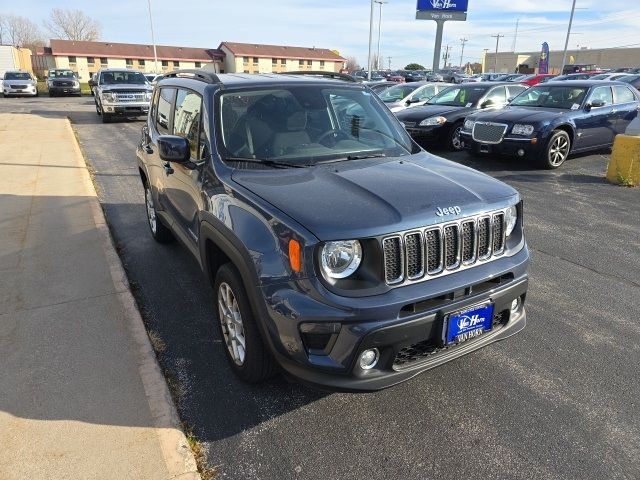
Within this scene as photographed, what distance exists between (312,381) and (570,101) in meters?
9.60

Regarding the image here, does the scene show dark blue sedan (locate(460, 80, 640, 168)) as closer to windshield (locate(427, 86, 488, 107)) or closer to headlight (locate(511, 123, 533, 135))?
headlight (locate(511, 123, 533, 135))

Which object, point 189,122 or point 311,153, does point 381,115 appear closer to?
point 311,153

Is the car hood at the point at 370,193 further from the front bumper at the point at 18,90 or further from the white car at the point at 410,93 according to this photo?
the front bumper at the point at 18,90

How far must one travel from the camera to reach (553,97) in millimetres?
9938

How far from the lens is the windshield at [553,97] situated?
9.63m

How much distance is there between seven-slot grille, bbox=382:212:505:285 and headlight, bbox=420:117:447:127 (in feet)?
28.2

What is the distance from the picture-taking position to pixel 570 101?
9656 mm

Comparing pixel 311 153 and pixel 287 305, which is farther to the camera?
pixel 311 153

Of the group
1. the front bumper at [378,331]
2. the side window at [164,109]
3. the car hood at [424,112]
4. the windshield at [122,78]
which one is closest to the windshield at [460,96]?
the car hood at [424,112]

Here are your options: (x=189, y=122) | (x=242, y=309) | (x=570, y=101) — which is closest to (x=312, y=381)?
(x=242, y=309)

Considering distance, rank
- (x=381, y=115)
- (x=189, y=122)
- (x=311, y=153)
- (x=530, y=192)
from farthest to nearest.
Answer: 1. (x=530, y=192)
2. (x=381, y=115)
3. (x=189, y=122)
4. (x=311, y=153)

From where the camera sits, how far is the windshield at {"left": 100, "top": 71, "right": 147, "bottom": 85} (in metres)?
17.9

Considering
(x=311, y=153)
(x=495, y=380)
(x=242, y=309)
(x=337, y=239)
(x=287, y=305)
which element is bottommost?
(x=495, y=380)

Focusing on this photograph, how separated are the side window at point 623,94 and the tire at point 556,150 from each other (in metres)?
2.08
